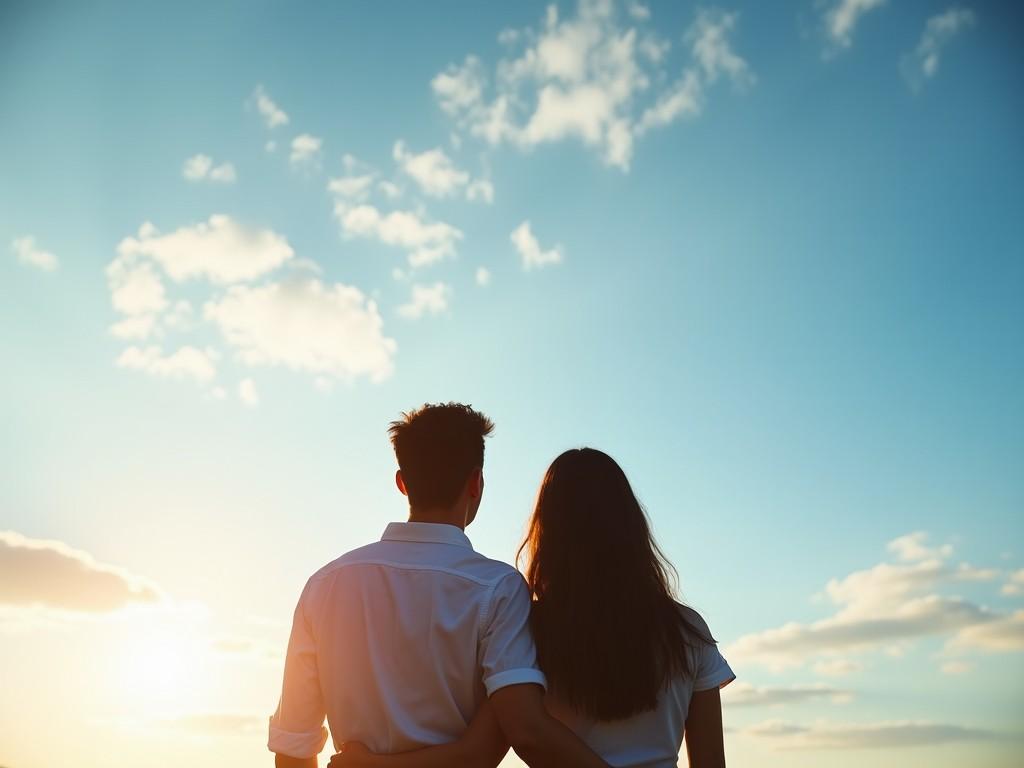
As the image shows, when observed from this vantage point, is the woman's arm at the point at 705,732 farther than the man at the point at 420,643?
Yes

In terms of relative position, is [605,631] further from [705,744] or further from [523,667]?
[705,744]

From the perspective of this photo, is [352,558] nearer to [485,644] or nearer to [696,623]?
[485,644]

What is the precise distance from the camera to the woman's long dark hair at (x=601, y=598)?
4.62 metres

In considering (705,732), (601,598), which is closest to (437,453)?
(601,598)

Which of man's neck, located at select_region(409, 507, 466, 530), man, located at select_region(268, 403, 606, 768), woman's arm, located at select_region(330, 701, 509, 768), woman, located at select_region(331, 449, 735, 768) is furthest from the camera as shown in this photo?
man's neck, located at select_region(409, 507, 466, 530)

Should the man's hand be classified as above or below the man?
below

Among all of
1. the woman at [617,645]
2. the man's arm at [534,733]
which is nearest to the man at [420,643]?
the man's arm at [534,733]

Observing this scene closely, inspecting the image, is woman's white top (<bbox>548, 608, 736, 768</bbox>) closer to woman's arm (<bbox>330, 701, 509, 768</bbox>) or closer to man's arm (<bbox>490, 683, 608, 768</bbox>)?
man's arm (<bbox>490, 683, 608, 768</bbox>)

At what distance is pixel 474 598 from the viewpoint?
14.6 feet

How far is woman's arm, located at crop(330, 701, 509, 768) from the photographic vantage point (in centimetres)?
416

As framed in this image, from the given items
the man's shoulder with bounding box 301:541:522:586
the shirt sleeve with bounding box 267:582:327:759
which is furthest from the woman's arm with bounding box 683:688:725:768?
the shirt sleeve with bounding box 267:582:327:759

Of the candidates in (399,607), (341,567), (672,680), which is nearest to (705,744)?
(672,680)

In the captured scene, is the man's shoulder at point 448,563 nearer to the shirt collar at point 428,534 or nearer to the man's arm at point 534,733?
the shirt collar at point 428,534

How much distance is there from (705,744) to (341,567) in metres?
2.37
